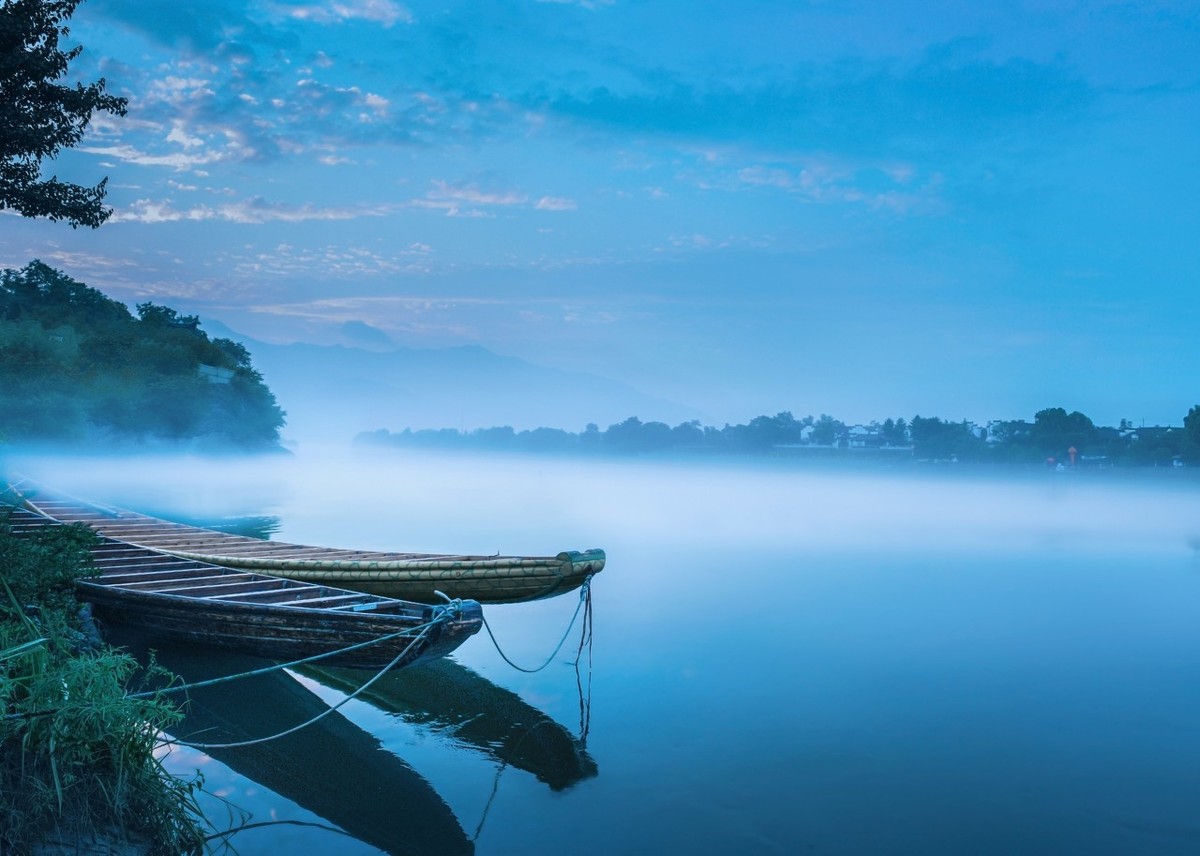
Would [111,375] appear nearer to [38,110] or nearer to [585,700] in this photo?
[38,110]

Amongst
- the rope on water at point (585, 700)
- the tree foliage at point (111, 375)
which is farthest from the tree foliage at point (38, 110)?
the tree foliage at point (111, 375)

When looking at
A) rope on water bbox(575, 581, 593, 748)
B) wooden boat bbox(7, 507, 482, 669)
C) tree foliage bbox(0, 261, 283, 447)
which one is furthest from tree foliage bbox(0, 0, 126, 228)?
tree foliage bbox(0, 261, 283, 447)

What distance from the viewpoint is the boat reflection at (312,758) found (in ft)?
22.5

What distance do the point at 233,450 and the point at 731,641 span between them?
248 feet

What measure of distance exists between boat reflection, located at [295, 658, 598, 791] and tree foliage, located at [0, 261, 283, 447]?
141ft

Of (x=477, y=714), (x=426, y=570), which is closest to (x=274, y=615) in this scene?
(x=426, y=570)

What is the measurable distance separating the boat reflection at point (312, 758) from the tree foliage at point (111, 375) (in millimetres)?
42237

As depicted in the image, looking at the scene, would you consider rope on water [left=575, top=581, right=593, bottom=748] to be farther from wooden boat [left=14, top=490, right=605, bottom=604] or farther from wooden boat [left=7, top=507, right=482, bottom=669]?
wooden boat [left=7, top=507, right=482, bottom=669]

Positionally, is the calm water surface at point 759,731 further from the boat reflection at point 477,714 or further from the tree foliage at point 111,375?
the tree foliage at point 111,375

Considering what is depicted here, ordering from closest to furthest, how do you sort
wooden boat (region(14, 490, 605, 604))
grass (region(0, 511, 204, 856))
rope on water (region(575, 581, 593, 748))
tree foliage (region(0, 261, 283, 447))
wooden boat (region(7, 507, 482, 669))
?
grass (region(0, 511, 204, 856))
wooden boat (region(7, 507, 482, 669))
rope on water (region(575, 581, 593, 748))
wooden boat (region(14, 490, 605, 604))
tree foliage (region(0, 261, 283, 447))

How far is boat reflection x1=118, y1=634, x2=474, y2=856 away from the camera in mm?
6867

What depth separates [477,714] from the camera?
377 inches

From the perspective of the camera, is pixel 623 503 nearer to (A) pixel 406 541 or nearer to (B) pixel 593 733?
(A) pixel 406 541

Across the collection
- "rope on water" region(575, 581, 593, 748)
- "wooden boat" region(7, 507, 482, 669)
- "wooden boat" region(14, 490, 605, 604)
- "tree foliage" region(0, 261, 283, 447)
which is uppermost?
"tree foliage" region(0, 261, 283, 447)
